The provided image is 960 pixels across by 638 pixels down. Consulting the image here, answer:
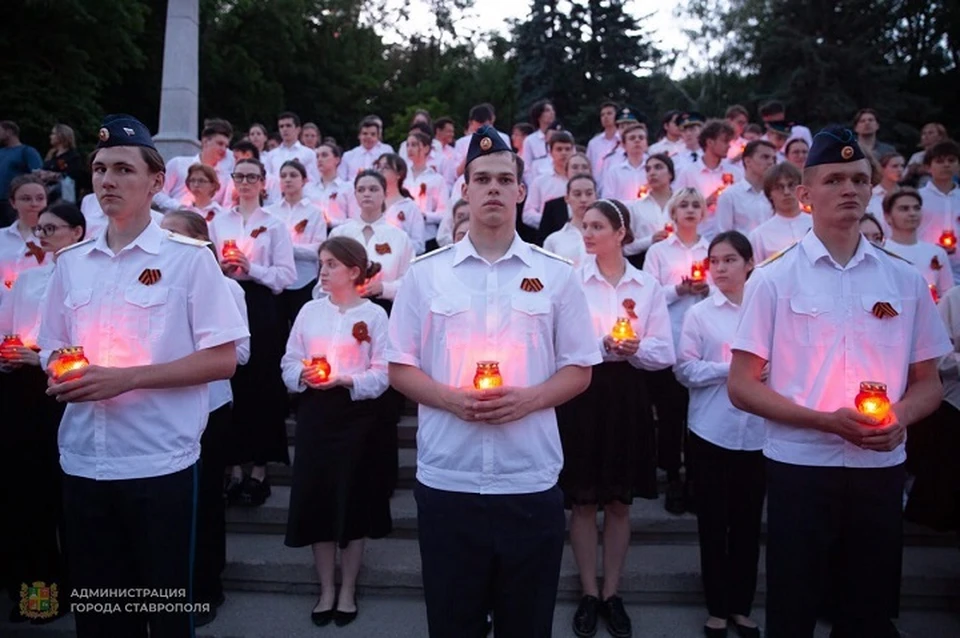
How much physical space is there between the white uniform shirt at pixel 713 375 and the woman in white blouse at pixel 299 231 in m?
4.09

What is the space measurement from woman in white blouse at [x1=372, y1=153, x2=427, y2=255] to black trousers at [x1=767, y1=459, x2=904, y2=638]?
5665 mm

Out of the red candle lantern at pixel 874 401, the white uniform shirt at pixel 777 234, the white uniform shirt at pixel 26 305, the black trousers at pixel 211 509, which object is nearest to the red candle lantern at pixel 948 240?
Answer: the white uniform shirt at pixel 777 234

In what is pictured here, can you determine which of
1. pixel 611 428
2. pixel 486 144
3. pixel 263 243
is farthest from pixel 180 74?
pixel 486 144

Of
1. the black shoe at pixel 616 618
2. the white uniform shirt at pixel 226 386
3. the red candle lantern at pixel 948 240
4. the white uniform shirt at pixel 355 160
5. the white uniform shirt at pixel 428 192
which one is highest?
the white uniform shirt at pixel 355 160

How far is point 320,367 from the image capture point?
4785 millimetres

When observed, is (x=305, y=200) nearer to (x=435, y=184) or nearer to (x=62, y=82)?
(x=435, y=184)

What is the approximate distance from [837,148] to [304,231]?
18.7 feet

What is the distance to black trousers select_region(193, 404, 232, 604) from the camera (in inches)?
191

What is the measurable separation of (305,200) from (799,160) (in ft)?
18.9

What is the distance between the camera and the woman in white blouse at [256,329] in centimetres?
600

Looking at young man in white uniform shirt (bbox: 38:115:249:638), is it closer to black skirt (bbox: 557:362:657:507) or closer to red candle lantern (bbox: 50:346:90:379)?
red candle lantern (bbox: 50:346:90:379)

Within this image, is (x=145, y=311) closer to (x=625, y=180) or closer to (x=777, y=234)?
(x=777, y=234)

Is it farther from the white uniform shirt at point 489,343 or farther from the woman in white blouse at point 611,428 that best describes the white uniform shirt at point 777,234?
the white uniform shirt at point 489,343

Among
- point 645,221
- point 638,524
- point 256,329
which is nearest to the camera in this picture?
point 638,524
